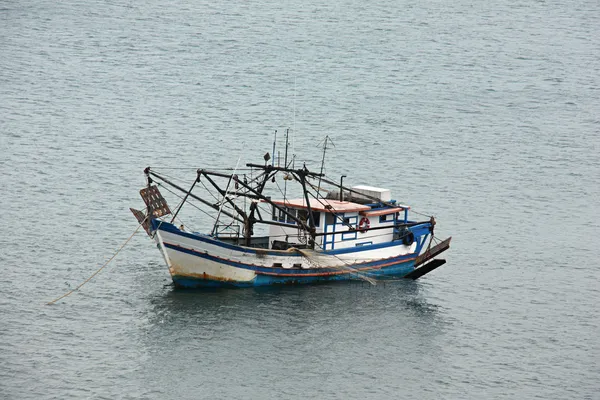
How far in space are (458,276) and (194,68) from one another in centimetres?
5391

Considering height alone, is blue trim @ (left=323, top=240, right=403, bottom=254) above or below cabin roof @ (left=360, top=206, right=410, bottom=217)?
below

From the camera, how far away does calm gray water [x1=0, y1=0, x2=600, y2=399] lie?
50938 mm

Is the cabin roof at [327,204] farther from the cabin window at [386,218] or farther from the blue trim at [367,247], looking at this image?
the blue trim at [367,247]

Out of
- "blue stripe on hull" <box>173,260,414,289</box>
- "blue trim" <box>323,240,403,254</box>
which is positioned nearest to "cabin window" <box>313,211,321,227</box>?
"blue trim" <box>323,240,403,254</box>

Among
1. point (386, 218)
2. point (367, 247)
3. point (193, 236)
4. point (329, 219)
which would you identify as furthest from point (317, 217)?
point (193, 236)

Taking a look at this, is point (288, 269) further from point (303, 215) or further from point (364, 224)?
point (364, 224)

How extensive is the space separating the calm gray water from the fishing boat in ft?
3.44

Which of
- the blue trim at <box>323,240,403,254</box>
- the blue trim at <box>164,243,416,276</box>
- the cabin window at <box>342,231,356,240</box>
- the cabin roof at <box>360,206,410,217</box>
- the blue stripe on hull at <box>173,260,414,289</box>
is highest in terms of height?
the cabin roof at <box>360,206,410,217</box>

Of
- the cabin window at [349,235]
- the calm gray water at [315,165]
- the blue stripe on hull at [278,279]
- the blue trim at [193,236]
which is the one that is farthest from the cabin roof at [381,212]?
the blue trim at [193,236]

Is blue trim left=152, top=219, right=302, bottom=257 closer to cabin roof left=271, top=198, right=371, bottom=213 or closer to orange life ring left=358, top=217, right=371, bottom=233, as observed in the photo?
cabin roof left=271, top=198, right=371, bottom=213

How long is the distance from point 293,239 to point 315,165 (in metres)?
24.3

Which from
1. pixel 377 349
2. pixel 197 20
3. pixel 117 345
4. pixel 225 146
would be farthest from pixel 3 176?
pixel 197 20

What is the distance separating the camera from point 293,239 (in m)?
61.6

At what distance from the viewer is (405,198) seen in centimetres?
7781
